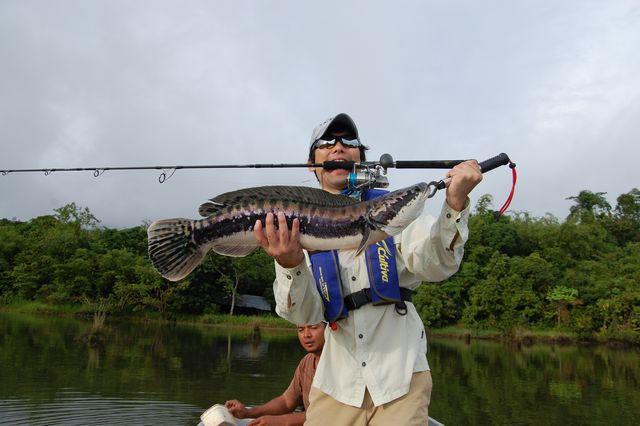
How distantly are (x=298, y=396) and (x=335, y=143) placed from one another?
12.5 feet

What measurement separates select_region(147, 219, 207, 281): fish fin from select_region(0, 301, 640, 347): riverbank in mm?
36451

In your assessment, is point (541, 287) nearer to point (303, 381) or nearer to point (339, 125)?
point (303, 381)

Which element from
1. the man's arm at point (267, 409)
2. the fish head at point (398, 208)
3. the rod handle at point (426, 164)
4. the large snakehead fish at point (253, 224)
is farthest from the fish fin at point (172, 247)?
the man's arm at point (267, 409)

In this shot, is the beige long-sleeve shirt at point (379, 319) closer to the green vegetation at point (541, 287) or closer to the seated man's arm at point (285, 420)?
the seated man's arm at point (285, 420)

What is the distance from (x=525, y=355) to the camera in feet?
97.9

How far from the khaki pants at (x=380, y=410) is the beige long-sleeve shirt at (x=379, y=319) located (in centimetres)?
6

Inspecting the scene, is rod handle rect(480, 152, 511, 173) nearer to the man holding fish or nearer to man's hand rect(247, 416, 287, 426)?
the man holding fish

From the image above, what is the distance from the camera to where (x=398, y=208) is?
3074mm

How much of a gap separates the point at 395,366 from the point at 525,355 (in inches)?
1176

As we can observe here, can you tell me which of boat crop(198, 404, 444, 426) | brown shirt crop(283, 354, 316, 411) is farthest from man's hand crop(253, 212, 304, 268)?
boat crop(198, 404, 444, 426)

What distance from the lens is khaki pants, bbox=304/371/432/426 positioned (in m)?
3.14

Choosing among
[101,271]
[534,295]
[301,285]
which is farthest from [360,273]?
[101,271]

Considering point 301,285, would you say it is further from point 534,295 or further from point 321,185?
point 534,295

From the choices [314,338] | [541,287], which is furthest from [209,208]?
[541,287]
